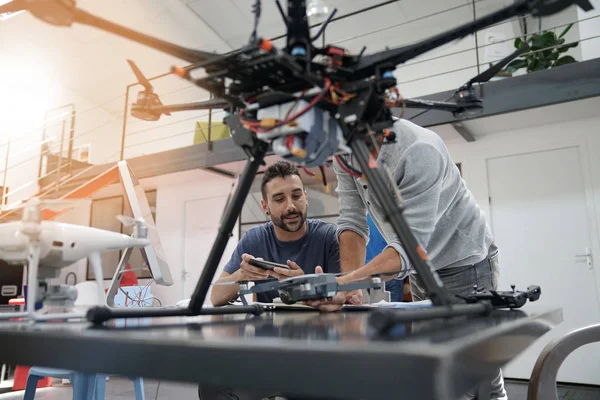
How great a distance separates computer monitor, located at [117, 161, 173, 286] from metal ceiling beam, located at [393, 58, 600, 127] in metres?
2.36

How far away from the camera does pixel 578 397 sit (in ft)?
9.98

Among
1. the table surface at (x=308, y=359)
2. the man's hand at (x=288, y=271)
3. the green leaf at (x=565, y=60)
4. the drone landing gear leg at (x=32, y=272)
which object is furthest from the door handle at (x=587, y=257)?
the drone landing gear leg at (x=32, y=272)

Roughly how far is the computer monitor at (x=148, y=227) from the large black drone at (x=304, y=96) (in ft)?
0.98

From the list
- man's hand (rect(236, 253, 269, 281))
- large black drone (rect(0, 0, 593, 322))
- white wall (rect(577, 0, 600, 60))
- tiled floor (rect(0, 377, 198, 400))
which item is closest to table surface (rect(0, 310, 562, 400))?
large black drone (rect(0, 0, 593, 322))

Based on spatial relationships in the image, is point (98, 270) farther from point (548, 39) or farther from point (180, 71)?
point (548, 39)

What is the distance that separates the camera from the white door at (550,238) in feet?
11.6

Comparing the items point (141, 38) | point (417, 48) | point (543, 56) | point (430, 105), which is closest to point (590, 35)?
point (543, 56)

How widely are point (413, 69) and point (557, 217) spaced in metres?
2.80

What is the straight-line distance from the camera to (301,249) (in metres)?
1.76

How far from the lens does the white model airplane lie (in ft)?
1.72

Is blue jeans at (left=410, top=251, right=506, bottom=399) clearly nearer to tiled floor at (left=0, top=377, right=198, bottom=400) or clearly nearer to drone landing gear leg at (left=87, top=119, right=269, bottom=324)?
drone landing gear leg at (left=87, top=119, right=269, bottom=324)

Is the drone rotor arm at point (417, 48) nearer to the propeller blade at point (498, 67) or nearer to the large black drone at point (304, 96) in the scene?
the large black drone at point (304, 96)

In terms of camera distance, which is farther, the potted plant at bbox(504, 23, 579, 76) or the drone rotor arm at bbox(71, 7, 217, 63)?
the potted plant at bbox(504, 23, 579, 76)

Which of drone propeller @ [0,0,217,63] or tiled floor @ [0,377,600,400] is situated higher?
drone propeller @ [0,0,217,63]
